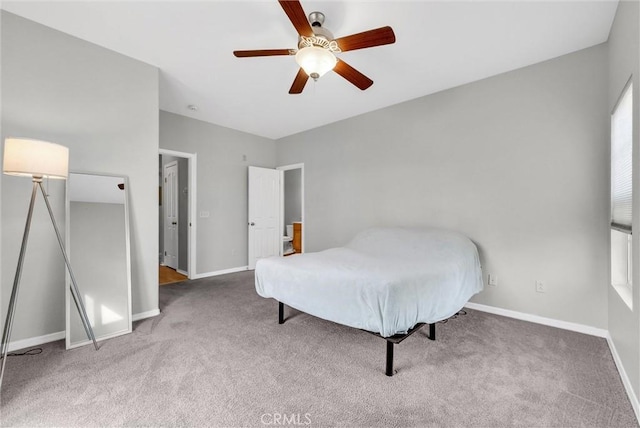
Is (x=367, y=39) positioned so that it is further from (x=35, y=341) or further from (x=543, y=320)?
(x=35, y=341)

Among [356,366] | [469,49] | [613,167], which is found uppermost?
[469,49]

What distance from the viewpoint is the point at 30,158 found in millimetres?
1791

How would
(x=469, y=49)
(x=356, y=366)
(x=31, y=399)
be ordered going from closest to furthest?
(x=31, y=399) < (x=356, y=366) < (x=469, y=49)

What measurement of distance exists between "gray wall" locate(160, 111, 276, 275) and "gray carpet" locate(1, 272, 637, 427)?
2.14 metres

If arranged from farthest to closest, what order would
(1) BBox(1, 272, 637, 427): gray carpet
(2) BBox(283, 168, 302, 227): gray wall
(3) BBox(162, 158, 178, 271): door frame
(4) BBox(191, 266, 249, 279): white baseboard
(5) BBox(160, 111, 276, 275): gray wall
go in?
(2) BBox(283, 168, 302, 227): gray wall < (3) BBox(162, 158, 178, 271): door frame < (4) BBox(191, 266, 249, 279): white baseboard < (5) BBox(160, 111, 276, 275): gray wall < (1) BBox(1, 272, 637, 427): gray carpet

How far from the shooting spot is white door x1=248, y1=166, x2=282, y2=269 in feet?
17.0

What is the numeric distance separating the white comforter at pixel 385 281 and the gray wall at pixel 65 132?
1461 millimetres

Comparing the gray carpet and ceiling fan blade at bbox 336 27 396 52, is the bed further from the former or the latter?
ceiling fan blade at bbox 336 27 396 52

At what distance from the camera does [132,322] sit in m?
2.70

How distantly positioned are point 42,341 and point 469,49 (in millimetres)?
4572

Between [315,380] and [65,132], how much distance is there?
2.92 m

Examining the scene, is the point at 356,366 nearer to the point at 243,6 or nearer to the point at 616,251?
the point at 616,251

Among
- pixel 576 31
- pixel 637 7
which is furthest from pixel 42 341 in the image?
pixel 576 31

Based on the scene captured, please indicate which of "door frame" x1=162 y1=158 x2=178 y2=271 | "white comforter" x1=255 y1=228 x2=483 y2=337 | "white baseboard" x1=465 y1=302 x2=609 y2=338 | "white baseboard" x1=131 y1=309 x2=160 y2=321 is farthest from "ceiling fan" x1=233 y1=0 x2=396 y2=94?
"door frame" x1=162 y1=158 x2=178 y2=271
